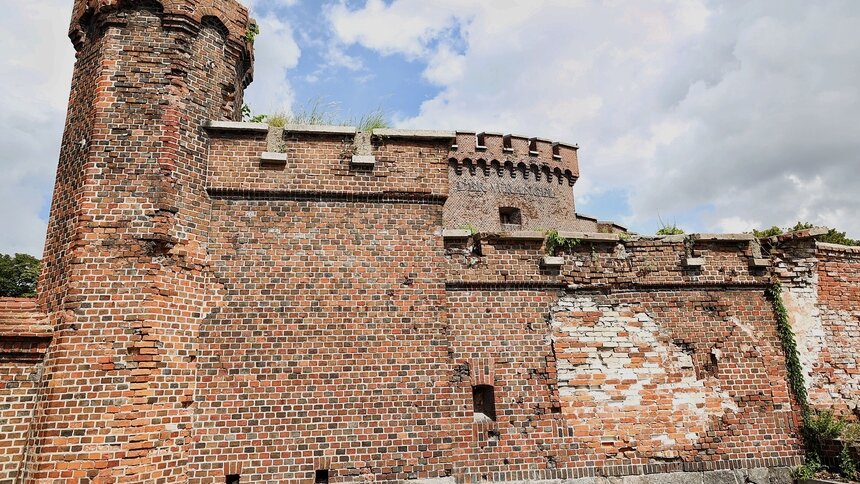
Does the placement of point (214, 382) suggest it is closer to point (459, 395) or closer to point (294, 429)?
point (294, 429)

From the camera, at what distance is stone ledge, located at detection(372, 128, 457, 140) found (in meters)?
7.79

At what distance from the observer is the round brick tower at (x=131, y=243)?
5691 mm

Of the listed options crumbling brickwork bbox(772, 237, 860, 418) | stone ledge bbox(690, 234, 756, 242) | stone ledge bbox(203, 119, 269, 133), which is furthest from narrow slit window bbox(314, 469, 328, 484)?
crumbling brickwork bbox(772, 237, 860, 418)

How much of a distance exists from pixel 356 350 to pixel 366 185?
261 cm

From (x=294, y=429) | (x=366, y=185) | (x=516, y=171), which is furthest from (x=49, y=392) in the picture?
(x=516, y=171)

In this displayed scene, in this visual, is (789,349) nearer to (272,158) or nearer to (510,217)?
(272,158)

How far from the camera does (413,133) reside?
7855mm

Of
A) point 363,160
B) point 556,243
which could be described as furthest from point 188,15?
point 556,243

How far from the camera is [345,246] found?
7309 mm

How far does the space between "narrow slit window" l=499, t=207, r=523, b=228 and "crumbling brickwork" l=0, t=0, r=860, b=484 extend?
12851 millimetres

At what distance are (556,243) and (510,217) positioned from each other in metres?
13.8

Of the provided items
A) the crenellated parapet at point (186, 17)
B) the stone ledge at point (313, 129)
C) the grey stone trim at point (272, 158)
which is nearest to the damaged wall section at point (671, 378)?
the stone ledge at point (313, 129)

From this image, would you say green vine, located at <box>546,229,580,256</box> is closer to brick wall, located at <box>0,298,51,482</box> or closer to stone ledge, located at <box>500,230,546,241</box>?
stone ledge, located at <box>500,230,546,241</box>

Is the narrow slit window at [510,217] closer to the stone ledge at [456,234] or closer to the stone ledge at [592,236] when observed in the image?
the stone ledge at [592,236]
